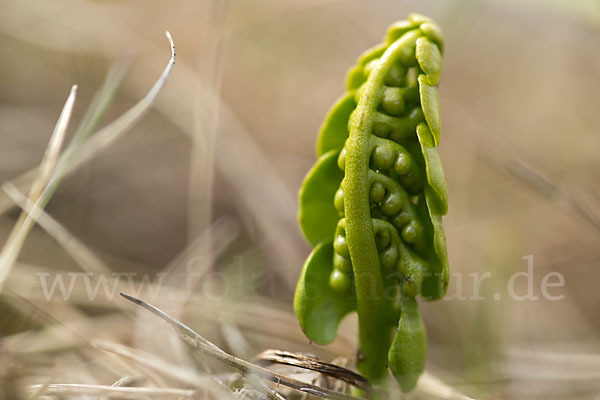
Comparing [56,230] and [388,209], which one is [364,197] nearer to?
[388,209]

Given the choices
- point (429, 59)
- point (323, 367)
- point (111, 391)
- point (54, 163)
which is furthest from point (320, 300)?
point (54, 163)

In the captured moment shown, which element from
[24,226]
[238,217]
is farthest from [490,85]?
[24,226]

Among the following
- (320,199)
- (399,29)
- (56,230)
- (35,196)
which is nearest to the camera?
(399,29)

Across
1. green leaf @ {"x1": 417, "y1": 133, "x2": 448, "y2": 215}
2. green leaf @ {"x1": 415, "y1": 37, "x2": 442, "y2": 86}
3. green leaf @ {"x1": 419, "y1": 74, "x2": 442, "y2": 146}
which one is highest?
green leaf @ {"x1": 415, "y1": 37, "x2": 442, "y2": 86}

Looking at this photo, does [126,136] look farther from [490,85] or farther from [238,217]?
[490,85]

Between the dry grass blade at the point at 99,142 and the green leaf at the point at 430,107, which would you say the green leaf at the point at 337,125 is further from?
the dry grass blade at the point at 99,142

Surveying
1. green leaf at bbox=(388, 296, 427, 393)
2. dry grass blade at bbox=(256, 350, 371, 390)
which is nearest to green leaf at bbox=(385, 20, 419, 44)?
green leaf at bbox=(388, 296, 427, 393)

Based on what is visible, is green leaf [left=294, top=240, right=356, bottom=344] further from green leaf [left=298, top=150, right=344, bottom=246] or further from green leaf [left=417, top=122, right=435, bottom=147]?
green leaf [left=417, top=122, right=435, bottom=147]
